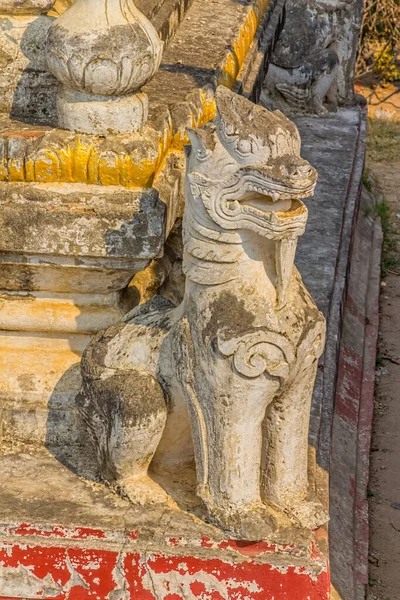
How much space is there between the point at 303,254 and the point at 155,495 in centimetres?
277

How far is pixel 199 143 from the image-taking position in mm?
3084

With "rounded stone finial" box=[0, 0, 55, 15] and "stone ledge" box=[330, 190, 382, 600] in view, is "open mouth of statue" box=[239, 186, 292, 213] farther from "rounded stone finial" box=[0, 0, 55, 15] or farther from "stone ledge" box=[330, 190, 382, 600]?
"stone ledge" box=[330, 190, 382, 600]

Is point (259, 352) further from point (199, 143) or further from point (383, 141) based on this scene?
point (383, 141)

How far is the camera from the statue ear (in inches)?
121

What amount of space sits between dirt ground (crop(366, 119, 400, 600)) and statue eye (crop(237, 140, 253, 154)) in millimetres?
2069

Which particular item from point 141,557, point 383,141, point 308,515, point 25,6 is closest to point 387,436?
point 308,515

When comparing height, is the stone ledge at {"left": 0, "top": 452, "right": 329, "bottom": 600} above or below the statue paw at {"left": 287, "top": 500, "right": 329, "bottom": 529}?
below

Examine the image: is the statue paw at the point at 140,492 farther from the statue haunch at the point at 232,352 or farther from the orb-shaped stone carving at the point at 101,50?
the orb-shaped stone carving at the point at 101,50

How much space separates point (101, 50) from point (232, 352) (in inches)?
35.8

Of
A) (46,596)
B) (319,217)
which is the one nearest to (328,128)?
(319,217)

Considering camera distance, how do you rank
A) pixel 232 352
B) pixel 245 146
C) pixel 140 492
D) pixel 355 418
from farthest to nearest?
pixel 355 418 → pixel 140 492 → pixel 232 352 → pixel 245 146

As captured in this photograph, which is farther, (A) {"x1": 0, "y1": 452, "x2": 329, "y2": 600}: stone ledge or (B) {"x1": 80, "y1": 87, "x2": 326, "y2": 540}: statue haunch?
(A) {"x1": 0, "y1": 452, "x2": 329, "y2": 600}: stone ledge

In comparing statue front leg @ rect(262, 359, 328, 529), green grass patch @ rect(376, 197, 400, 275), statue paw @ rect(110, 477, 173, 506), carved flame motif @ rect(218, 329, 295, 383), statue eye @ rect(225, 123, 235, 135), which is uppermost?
statue eye @ rect(225, 123, 235, 135)

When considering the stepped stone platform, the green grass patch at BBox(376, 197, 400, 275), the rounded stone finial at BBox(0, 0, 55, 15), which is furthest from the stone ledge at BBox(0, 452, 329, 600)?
the green grass patch at BBox(376, 197, 400, 275)
